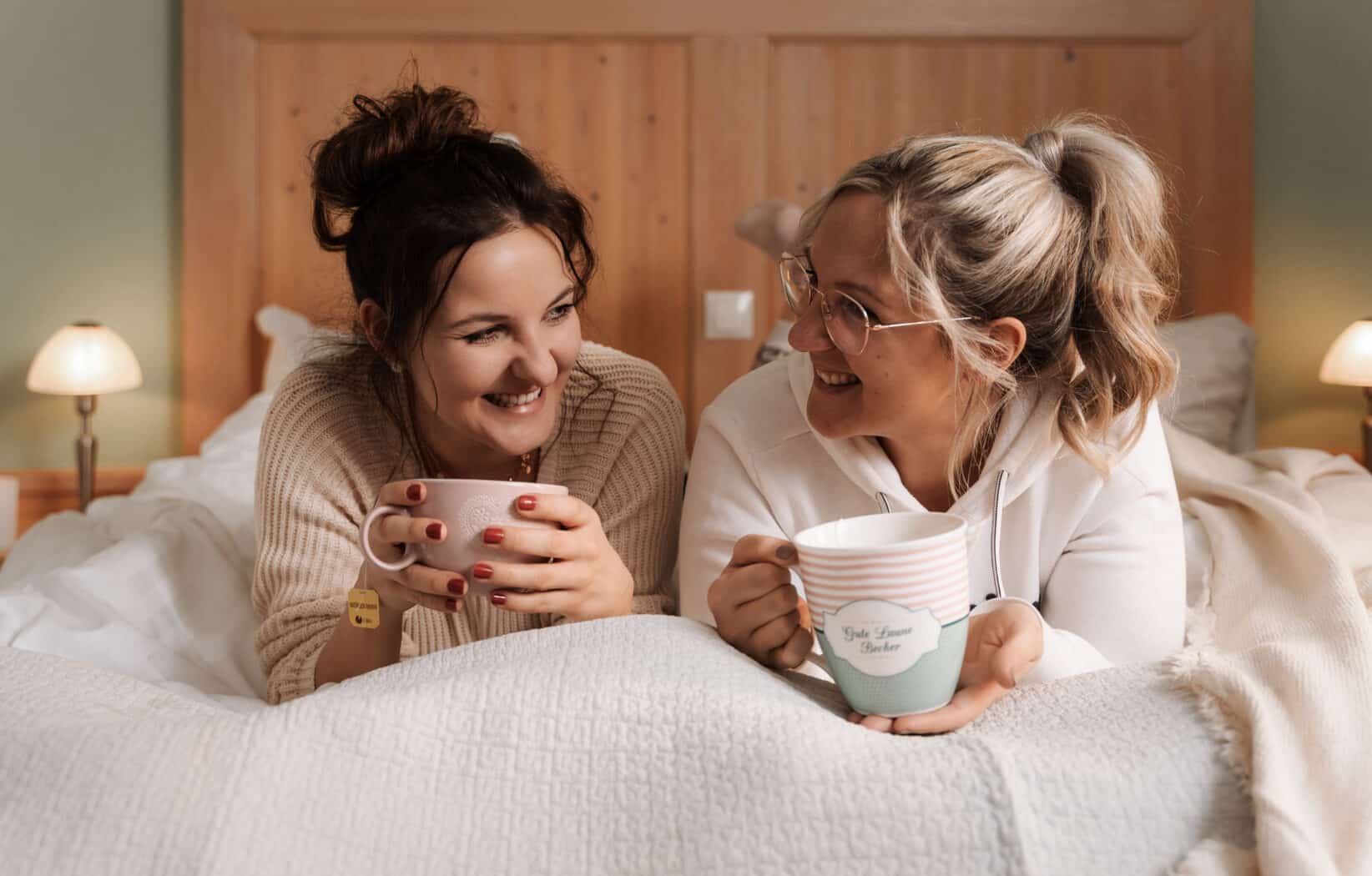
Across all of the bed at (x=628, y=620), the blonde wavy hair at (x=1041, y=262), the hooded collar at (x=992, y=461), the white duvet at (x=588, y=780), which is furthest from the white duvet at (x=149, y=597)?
the blonde wavy hair at (x=1041, y=262)

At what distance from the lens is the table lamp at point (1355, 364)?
2.59 m

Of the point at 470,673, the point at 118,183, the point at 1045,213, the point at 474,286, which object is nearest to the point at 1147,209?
the point at 1045,213

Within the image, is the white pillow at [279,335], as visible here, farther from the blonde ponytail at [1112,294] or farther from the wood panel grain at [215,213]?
the blonde ponytail at [1112,294]

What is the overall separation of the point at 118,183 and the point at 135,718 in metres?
2.51

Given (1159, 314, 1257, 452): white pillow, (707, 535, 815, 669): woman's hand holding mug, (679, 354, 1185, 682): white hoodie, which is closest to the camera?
(707, 535, 815, 669): woman's hand holding mug

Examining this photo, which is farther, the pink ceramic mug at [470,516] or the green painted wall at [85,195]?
the green painted wall at [85,195]

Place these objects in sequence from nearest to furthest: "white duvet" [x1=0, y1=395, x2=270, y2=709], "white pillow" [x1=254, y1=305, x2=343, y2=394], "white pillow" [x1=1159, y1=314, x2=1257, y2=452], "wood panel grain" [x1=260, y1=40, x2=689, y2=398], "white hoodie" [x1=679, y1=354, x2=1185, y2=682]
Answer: "white hoodie" [x1=679, y1=354, x2=1185, y2=682] < "white duvet" [x1=0, y1=395, x2=270, y2=709] < "white pillow" [x1=1159, y1=314, x2=1257, y2=452] < "white pillow" [x1=254, y1=305, x2=343, y2=394] < "wood panel grain" [x1=260, y1=40, x2=689, y2=398]

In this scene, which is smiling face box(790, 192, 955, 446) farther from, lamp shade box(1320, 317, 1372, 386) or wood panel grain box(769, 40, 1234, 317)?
lamp shade box(1320, 317, 1372, 386)

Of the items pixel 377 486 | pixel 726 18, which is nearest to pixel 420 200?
pixel 377 486

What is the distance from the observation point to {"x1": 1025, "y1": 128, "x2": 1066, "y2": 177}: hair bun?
3.53ft

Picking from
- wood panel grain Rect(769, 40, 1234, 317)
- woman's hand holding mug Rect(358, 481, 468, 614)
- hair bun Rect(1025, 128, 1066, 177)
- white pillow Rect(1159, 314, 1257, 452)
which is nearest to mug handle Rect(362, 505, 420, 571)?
woman's hand holding mug Rect(358, 481, 468, 614)

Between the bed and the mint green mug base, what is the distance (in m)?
0.03

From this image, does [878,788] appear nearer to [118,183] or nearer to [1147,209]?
[1147,209]

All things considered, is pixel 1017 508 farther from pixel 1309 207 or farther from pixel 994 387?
pixel 1309 207
